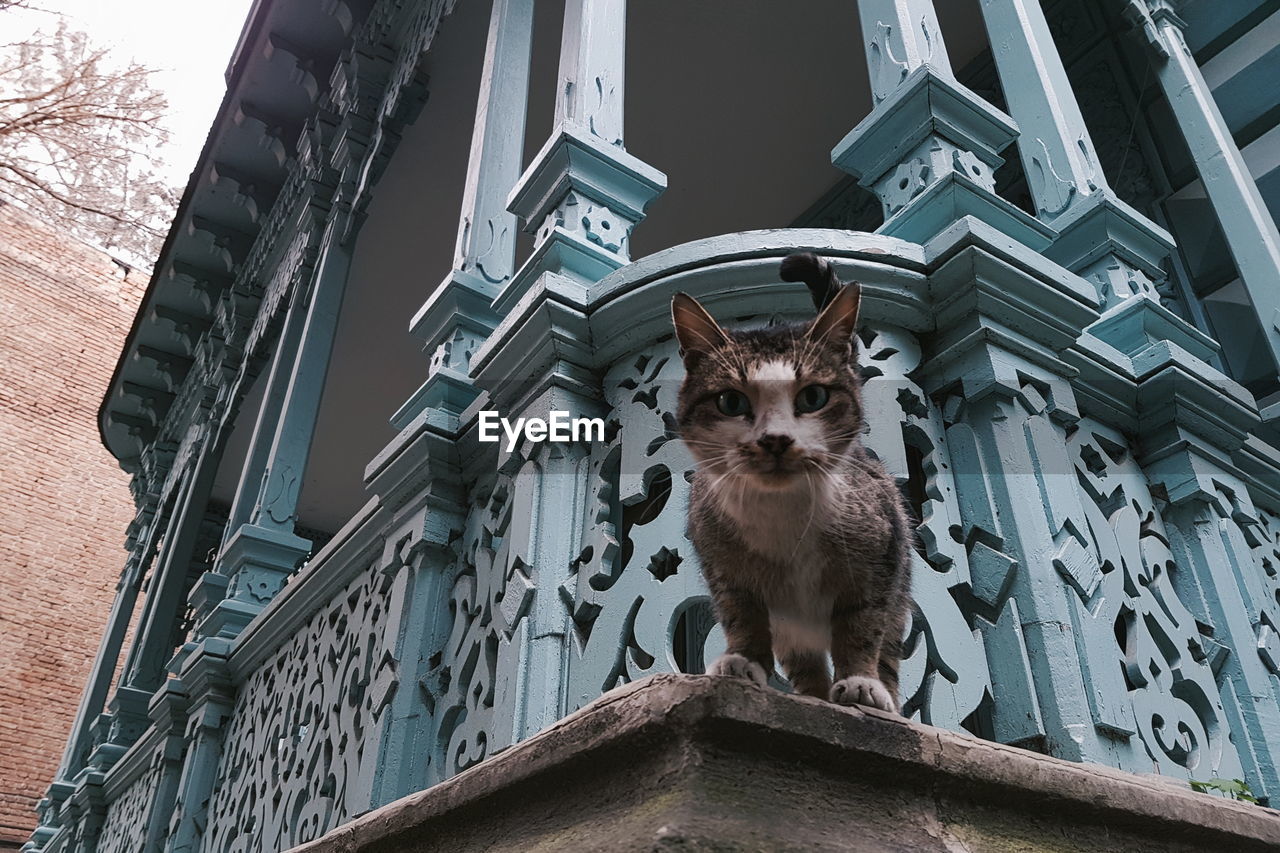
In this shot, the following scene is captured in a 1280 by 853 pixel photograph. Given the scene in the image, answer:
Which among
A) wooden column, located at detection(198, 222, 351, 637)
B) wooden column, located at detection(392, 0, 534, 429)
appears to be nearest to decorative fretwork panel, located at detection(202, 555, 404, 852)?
wooden column, located at detection(198, 222, 351, 637)

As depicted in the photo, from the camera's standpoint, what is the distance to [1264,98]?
4.75 meters

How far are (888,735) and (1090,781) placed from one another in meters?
0.34

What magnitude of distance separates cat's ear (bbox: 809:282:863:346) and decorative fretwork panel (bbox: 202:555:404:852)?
2066mm

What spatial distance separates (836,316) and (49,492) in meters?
16.7

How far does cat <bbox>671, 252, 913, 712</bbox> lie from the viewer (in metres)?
1.22

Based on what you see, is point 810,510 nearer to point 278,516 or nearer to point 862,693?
point 862,693

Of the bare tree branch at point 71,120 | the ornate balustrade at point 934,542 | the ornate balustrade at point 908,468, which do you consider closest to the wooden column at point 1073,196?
the ornate balustrade at point 908,468

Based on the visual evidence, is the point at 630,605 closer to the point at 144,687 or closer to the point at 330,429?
the point at 144,687

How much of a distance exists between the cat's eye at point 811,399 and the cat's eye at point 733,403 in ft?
0.24

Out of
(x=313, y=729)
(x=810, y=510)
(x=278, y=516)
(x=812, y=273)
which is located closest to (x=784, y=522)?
(x=810, y=510)

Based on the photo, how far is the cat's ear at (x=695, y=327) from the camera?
1339mm

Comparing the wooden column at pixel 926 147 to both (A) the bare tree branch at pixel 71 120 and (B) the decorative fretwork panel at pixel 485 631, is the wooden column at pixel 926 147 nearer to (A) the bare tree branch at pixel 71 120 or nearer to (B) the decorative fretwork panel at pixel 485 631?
(B) the decorative fretwork panel at pixel 485 631

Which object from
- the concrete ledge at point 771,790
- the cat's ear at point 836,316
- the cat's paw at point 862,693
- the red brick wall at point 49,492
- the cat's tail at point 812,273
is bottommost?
the concrete ledge at point 771,790

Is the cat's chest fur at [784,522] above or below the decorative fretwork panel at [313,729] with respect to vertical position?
below
